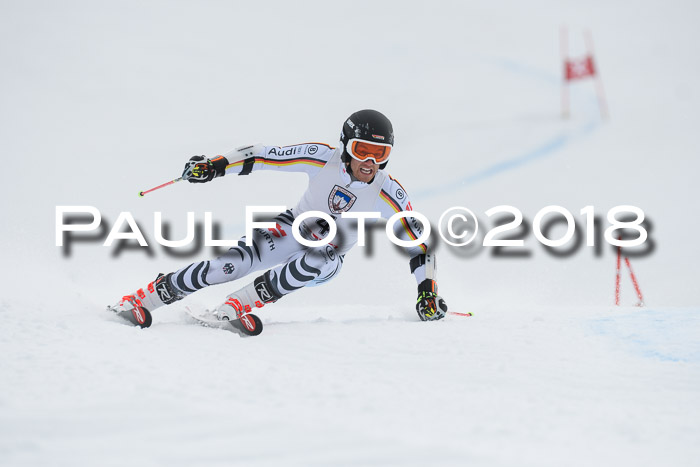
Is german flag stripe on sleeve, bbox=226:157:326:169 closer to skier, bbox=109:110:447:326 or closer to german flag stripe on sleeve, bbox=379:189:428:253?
skier, bbox=109:110:447:326

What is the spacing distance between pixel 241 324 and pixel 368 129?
1307 mm

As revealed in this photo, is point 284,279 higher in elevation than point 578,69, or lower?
lower

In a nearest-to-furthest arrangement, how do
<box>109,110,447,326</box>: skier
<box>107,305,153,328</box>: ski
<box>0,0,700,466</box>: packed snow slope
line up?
<box>0,0,700,466</box>: packed snow slope
<box>107,305,153,328</box>: ski
<box>109,110,447,326</box>: skier

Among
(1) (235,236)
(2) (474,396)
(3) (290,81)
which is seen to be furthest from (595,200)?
(3) (290,81)

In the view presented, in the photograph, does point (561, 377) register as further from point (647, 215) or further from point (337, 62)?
point (337, 62)

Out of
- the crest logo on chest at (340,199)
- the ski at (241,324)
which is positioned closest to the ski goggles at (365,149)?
the crest logo on chest at (340,199)

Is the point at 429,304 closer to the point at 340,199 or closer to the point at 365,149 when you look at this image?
the point at 340,199

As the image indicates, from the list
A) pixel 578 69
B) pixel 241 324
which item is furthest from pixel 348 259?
pixel 578 69

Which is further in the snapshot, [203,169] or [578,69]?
[578,69]

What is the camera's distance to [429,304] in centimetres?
423

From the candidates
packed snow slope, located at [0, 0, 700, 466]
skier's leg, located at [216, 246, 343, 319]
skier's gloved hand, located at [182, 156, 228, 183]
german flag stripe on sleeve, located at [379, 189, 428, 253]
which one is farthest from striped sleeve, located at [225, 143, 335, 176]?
packed snow slope, located at [0, 0, 700, 466]

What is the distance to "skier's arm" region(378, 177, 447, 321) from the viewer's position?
13.9 ft

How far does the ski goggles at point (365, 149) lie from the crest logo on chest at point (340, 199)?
0.82 ft

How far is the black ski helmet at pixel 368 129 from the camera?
3.93 metres
